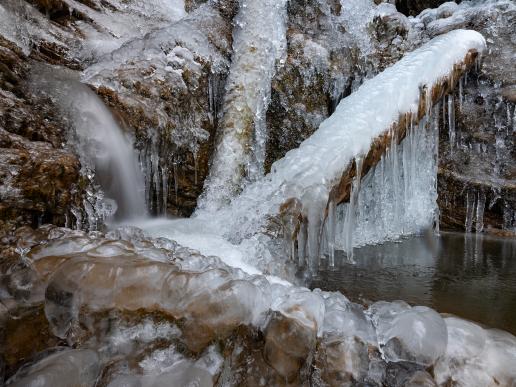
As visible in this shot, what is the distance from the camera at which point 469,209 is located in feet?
17.9

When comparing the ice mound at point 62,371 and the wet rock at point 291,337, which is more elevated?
the wet rock at point 291,337

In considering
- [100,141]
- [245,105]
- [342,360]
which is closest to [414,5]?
[245,105]

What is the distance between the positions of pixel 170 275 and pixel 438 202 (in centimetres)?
515

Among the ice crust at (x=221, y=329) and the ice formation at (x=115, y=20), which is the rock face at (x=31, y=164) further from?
the ice formation at (x=115, y=20)

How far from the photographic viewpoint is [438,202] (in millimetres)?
5621

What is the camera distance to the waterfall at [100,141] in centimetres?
297

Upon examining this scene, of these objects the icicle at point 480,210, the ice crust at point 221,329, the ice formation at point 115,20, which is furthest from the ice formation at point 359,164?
the ice formation at point 115,20

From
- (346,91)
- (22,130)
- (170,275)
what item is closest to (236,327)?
(170,275)

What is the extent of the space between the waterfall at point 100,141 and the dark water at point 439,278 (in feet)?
5.82

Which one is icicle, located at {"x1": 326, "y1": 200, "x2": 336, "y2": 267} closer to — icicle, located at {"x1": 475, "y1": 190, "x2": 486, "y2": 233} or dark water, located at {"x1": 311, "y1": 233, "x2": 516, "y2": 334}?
dark water, located at {"x1": 311, "y1": 233, "x2": 516, "y2": 334}

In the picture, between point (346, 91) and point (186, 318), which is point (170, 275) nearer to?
point (186, 318)

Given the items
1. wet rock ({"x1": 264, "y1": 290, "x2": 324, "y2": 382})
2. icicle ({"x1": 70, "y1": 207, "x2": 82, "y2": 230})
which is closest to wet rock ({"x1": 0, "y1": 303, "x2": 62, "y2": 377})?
wet rock ({"x1": 264, "y1": 290, "x2": 324, "y2": 382})

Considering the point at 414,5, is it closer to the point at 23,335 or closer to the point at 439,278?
the point at 439,278

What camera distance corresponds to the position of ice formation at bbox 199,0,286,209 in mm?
3979
